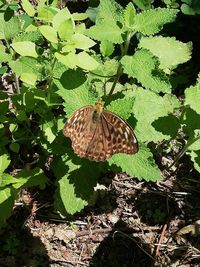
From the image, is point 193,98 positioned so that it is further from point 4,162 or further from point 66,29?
point 4,162

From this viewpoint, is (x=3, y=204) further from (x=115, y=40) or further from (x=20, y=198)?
(x=115, y=40)

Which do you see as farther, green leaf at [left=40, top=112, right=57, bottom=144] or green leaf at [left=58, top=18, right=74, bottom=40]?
green leaf at [left=40, top=112, right=57, bottom=144]

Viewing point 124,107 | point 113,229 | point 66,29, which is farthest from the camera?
point 113,229

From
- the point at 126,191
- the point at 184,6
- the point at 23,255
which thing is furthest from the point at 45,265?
the point at 184,6

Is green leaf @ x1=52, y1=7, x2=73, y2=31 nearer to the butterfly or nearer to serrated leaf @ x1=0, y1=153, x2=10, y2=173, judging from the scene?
the butterfly

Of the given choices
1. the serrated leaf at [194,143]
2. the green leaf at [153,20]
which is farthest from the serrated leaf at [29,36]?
the serrated leaf at [194,143]

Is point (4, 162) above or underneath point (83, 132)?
underneath

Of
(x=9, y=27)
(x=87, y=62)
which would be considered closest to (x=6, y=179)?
(x=87, y=62)

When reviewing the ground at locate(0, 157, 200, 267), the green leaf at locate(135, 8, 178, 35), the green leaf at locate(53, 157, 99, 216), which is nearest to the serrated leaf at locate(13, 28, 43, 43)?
the green leaf at locate(135, 8, 178, 35)
